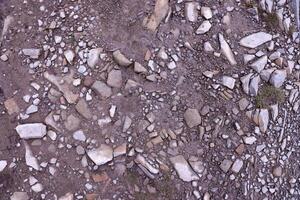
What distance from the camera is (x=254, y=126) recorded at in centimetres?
276

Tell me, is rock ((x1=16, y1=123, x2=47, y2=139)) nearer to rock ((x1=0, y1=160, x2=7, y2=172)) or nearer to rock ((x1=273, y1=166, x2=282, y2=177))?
rock ((x1=0, y1=160, x2=7, y2=172))

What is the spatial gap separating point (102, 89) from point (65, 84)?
0.67 feet

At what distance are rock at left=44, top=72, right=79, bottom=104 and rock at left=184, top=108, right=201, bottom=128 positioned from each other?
593mm

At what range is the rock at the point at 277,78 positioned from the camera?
111 inches

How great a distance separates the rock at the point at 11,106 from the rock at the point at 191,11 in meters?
1.05

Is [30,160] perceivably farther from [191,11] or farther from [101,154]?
[191,11]

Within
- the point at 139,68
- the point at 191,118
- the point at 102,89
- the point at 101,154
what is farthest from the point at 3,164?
the point at 191,118

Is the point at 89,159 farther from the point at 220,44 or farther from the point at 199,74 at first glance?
the point at 220,44

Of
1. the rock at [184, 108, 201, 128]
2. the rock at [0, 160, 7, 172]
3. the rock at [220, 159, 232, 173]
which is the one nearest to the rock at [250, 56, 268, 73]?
the rock at [184, 108, 201, 128]

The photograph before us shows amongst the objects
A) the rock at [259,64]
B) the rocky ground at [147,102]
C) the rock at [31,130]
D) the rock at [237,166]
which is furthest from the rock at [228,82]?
the rock at [31,130]

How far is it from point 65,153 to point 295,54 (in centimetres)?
141

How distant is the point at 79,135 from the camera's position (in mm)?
2680

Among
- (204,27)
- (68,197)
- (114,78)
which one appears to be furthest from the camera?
(204,27)

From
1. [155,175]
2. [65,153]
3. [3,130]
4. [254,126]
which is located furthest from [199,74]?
[3,130]
